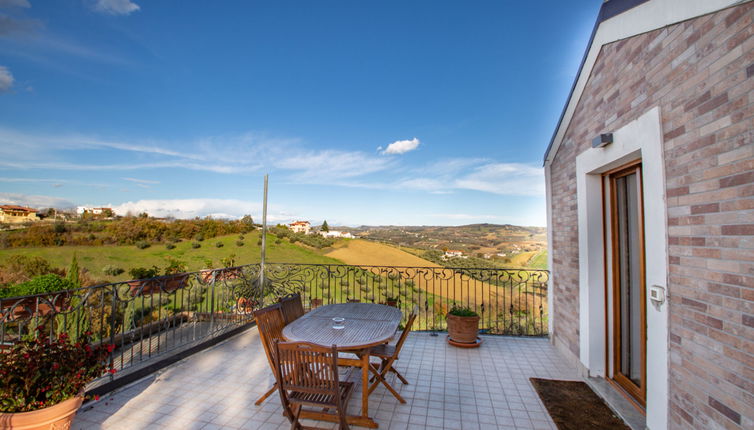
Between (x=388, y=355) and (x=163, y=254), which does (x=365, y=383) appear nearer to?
(x=388, y=355)

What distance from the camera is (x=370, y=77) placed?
353 inches

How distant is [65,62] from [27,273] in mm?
7788

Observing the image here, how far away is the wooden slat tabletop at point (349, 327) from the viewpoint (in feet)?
8.23

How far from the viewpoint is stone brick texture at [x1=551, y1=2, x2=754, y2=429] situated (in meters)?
1.47

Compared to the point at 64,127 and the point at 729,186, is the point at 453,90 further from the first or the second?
the point at 64,127

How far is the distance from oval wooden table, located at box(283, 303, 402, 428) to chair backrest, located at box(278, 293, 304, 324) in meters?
0.18

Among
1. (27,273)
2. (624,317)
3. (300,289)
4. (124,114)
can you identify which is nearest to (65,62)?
(124,114)

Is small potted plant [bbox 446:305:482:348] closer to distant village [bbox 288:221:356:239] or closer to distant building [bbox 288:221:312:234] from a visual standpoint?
distant village [bbox 288:221:356:239]

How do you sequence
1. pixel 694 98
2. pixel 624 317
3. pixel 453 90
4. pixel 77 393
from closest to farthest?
pixel 694 98 < pixel 77 393 < pixel 624 317 < pixel 453 90

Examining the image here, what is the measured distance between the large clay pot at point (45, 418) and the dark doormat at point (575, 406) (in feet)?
11.5

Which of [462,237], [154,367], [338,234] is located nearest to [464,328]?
[154,367]

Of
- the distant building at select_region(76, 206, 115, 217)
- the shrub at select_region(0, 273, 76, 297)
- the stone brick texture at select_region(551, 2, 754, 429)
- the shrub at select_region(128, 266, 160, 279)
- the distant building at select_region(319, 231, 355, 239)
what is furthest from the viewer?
the distant building at select_region(76, 206, 115, 217)

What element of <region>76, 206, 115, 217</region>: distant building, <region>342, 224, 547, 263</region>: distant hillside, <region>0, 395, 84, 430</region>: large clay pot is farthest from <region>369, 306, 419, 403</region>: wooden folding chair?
<region>76, 206, 115, 217</region>: distant building

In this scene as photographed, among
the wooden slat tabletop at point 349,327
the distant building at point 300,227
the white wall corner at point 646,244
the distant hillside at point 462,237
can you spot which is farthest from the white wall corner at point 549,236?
the distant building at point 300,227
